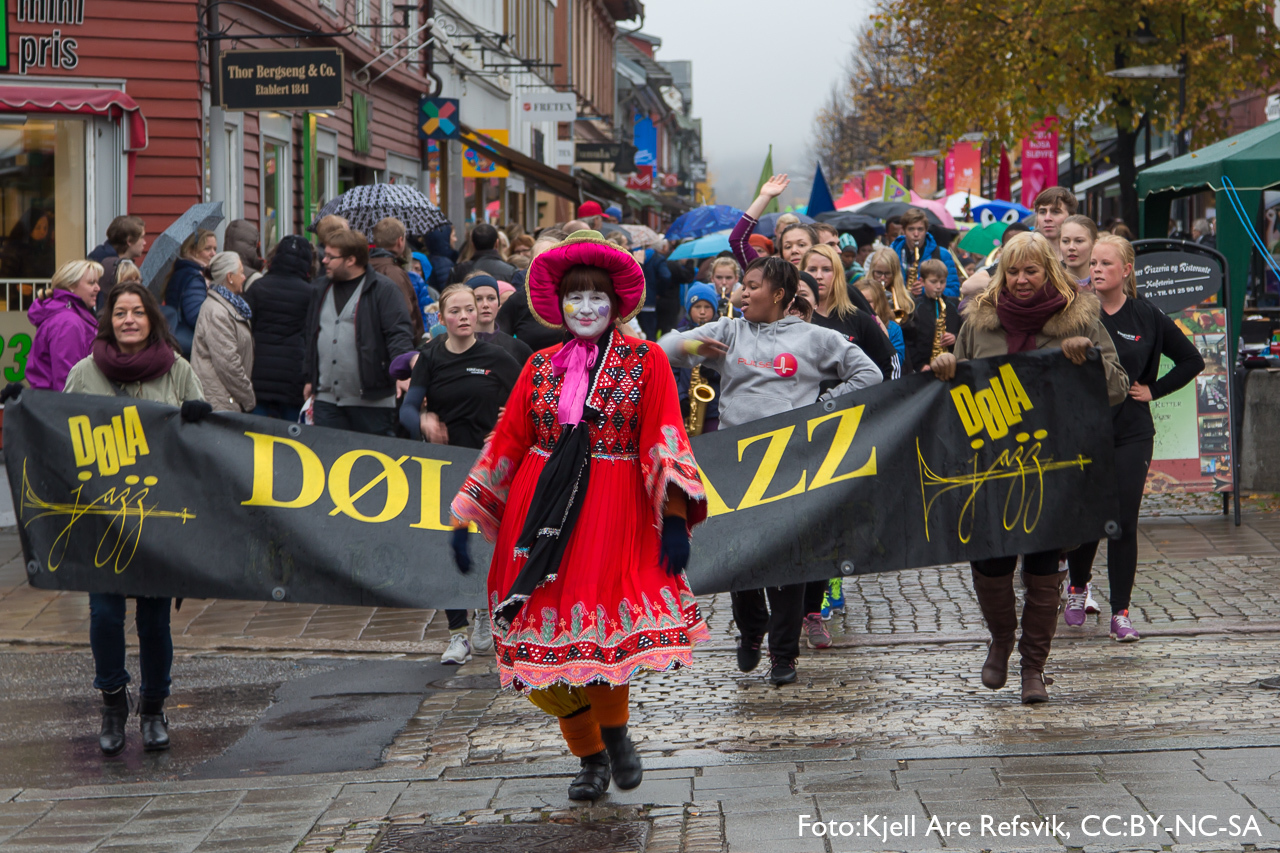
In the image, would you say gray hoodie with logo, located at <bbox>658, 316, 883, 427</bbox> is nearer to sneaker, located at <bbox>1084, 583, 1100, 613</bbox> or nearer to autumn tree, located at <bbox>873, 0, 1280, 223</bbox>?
sneaker, located at <bbox>1084, 583, 1100, 613</bbox>

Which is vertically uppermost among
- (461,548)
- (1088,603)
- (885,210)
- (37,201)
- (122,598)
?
(885,210)

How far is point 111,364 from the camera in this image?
6352 millimetres

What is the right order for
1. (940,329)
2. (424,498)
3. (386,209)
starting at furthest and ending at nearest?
(386,209)
(940,329)
(424,498)

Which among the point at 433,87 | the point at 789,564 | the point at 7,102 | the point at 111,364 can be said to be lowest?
the point at 789,564

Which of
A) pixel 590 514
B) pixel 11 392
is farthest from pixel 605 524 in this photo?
pixel 11 392

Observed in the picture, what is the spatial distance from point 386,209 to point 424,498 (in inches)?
346

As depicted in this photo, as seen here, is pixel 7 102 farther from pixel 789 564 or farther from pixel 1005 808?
pixel 1005 808

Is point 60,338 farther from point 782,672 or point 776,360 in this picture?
point 782,672

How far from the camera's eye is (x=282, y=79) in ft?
45.0

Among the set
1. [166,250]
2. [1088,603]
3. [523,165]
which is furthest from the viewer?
[523,165]

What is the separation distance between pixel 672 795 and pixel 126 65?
1140 cm

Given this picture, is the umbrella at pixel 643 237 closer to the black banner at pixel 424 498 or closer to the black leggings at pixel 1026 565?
the black banner at pixel 424 498

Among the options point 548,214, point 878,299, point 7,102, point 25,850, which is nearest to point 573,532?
point 25,850

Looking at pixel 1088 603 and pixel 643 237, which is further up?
pixel 643 237
